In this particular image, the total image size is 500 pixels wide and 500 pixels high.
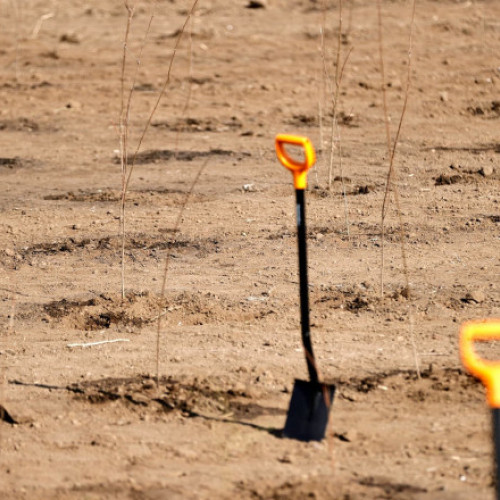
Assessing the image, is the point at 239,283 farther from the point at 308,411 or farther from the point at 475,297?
the point at 308,411

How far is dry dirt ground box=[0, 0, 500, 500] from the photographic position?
11.0ft

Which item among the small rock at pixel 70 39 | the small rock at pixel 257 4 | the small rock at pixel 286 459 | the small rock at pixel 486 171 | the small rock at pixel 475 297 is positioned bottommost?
the small rock at pixel 70 39

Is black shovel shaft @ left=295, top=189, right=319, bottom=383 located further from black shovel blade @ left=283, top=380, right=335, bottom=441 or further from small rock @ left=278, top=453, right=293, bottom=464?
small rock @ left=278, top=453, right=293, bottom=464

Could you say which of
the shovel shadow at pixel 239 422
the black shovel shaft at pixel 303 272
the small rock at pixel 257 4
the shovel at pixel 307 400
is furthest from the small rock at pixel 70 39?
the black shovel shaft at pixel 303 272

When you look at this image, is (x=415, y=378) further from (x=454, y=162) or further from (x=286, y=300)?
(x=454, y=162)

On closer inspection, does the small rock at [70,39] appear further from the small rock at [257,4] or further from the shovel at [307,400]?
the shovel at [307,400]

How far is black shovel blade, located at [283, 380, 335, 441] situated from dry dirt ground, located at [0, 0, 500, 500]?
0.16ft

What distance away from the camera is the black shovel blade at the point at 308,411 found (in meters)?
3.38

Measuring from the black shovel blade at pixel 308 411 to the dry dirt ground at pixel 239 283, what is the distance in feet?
0.16

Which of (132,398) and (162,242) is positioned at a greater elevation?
(132,398)

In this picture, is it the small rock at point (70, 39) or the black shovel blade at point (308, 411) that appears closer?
the black shovel blade at point (308, 411)

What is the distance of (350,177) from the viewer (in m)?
6.78

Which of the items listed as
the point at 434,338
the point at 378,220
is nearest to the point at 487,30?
the point at 378,220

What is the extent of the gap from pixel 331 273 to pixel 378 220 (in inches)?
35.5
